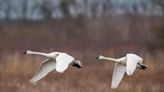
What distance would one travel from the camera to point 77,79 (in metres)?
10.5

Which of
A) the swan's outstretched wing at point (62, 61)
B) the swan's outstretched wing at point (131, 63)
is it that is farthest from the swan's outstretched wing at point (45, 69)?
the swan's outstretched wing at point (131, 63)

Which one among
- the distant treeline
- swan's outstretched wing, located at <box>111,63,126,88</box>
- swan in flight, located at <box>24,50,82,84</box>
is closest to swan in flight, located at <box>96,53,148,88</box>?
swan's outstretched wing, located at <box>111,63,126,88</box>

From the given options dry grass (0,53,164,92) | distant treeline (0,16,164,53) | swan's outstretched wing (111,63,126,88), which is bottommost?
distant treeline (0,16,164,53)

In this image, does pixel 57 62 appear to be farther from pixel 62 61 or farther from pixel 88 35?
pixel 88 35

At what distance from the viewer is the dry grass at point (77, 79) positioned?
30.7 feet

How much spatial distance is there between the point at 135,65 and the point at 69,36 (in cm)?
1842

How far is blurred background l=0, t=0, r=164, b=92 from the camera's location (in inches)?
395

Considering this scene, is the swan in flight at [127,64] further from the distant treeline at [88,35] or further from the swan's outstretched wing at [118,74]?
the distant treeline at [88,35]

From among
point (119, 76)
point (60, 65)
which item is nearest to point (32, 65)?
point (119, 76)

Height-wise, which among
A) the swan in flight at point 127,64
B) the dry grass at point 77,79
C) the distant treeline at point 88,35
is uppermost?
the swan in flight at point 127,64

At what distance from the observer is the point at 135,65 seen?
18.8 feet

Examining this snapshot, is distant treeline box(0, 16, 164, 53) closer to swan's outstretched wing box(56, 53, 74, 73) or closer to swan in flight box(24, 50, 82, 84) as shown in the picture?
swan in flight box(24, 50, 82, 84)

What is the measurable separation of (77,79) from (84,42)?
10.4 meters

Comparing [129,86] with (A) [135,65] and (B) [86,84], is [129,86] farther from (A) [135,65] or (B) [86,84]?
(A) [135,65]
